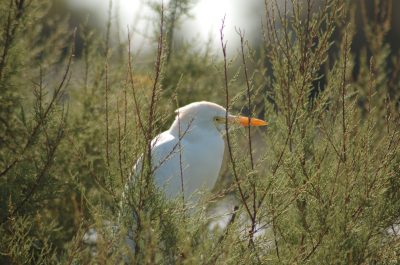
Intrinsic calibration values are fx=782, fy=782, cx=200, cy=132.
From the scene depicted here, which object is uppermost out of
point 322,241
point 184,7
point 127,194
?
point 184,7

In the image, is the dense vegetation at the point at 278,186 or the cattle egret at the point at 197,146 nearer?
the dense vegetation at the point at 278,186

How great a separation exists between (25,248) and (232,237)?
66 centimetres

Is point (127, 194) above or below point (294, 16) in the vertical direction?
below

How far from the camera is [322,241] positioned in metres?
2.51

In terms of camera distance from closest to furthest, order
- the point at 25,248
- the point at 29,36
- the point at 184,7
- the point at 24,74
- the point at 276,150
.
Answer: the point at 25,248
the point at 276,150
the point at 24,74
the point at 29,36
the point at 184,7

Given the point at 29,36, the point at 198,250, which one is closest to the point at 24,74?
the point at 29,36

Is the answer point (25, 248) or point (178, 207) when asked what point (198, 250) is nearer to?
point (178, 207)

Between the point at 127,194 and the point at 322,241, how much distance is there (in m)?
0.65

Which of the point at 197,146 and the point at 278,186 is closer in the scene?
the point at 278,186

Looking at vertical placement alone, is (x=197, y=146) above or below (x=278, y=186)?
below

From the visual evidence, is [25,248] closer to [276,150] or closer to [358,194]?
[276,150]

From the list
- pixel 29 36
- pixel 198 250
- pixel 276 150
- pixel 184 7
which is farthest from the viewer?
pixel 184 7

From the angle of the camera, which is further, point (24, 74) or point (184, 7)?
point (184, 7)

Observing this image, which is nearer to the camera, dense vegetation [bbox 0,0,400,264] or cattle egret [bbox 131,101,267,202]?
dense vegetation [bbox 0,0,400,264]
